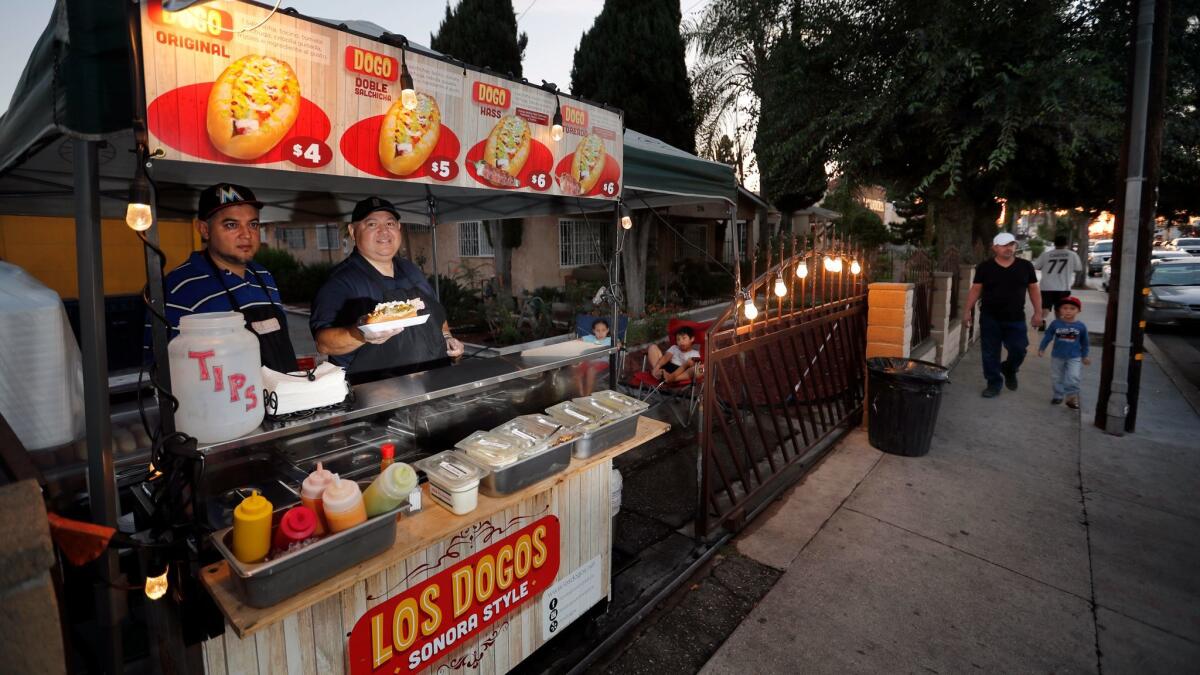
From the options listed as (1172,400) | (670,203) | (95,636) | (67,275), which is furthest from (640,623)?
(67,275)

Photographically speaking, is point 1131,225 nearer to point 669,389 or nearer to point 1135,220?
point 1135,220

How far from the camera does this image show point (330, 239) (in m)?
19.7

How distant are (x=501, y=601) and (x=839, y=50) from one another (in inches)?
440

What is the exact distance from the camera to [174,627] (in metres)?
1.65

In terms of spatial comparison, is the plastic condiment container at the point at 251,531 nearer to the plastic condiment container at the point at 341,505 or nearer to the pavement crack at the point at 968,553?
the plastic condiment container at the point at 341,505

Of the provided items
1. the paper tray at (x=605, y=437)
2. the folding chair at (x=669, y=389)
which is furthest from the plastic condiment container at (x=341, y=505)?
the folding chair at (x=669, y=389)

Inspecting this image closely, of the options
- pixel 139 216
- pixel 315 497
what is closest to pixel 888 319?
pixel 315 497

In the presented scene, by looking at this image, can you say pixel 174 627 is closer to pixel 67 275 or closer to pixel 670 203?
pixel 670 203

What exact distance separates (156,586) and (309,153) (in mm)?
1594

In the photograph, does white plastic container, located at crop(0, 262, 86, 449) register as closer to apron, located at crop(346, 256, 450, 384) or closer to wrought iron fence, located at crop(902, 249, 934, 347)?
apron, located at crop(346, 256, 450, 384)

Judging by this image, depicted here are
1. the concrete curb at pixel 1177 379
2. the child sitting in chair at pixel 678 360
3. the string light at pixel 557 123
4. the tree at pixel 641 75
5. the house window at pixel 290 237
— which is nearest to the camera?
the string light at pixel 557 123

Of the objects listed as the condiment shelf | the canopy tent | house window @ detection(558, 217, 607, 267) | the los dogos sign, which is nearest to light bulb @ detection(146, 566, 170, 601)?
the condiment shelf

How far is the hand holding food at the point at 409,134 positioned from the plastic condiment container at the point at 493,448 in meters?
1.31

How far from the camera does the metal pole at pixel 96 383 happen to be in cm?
144
